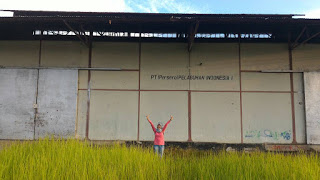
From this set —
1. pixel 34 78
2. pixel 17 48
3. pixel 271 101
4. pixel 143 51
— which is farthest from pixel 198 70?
pixel 17 48

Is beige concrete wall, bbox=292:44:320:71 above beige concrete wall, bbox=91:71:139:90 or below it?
above

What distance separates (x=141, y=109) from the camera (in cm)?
1040

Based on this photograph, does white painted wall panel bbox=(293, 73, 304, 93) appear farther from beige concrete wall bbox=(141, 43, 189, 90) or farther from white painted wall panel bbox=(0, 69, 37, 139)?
white painted wall panel bbox=(0, 69, 37, 139)

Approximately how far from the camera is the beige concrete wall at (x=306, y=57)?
10602mm

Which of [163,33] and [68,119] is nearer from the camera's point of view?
[68,119]

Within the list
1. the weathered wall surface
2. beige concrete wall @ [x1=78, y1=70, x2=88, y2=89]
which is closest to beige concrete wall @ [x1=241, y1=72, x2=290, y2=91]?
the weathered wall surface

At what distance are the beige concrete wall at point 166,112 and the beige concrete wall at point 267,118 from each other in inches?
103

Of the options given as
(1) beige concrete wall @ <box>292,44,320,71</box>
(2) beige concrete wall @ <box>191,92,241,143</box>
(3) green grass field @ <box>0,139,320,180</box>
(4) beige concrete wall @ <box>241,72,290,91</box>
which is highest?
(1) beige concrete wall @ <box>292,44,320,71</box>

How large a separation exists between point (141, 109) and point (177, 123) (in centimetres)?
167

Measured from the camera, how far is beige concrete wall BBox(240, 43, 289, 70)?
1063cm

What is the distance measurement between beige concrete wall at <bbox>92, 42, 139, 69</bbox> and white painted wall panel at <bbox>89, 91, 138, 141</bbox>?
4.15 feet

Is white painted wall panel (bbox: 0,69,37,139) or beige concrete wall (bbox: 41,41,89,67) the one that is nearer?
white painted wall panel (bbox: 0,69,37,139)

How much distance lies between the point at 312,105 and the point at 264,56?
9.53 ft

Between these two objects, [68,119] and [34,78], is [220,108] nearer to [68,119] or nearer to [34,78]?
[68,119]
